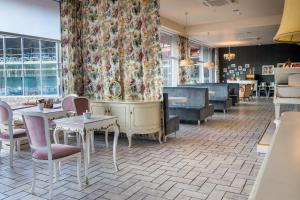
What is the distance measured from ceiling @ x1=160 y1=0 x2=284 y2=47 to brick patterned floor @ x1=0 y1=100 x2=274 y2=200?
4030mm

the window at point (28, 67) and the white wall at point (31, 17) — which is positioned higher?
the white wall at point (31, 17)

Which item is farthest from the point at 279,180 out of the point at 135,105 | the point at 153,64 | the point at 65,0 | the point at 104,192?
the point at 65,0

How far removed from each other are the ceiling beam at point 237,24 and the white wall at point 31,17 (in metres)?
6.62

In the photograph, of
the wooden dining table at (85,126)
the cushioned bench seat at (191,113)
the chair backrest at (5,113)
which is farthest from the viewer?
the cushioned bench seat at (191,113)

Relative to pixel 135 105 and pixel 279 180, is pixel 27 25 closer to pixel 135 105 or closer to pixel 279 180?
pixel 135 105

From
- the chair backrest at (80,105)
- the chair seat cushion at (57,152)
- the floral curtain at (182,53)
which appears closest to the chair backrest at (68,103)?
the chair backrest at (80,105)

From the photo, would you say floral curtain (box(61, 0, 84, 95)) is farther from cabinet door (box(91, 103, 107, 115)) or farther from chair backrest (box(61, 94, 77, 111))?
chair backrest (box(61, 94, 77, 111))

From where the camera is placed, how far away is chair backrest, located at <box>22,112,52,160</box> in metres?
3.17

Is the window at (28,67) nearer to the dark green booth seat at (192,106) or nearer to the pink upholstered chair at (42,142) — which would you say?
the pink upholstered chair at (42,142)

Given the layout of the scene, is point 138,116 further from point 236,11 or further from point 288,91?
point 236,11

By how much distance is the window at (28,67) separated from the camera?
228 inches

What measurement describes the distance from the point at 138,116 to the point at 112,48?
5.83 feet

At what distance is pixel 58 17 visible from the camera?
6.61 m

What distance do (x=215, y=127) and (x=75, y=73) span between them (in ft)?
12.7
